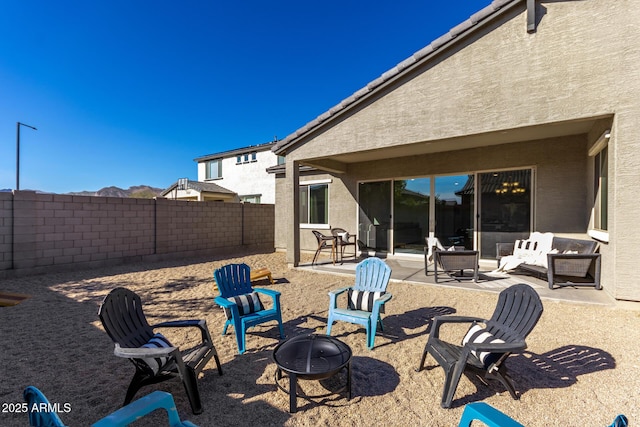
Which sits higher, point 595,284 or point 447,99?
point 447,99

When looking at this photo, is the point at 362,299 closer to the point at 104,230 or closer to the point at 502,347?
the point at 502,347

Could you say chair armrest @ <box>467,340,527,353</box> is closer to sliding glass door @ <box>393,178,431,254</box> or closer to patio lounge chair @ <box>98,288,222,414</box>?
patio lounge chair @ <box>98,288,222,414</box>

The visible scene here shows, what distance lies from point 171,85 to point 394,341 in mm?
15494

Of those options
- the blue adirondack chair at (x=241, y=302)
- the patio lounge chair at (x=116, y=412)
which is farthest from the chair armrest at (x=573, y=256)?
the patio lounge chair at (x=116, y=412)

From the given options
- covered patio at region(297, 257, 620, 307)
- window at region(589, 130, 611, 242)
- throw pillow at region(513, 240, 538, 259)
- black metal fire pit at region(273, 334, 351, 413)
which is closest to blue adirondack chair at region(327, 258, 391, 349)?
black metal fire pit at region(273, 334, 351, 413)

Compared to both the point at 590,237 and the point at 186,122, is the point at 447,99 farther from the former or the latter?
the point at 186,122

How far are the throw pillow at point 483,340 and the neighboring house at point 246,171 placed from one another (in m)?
18.5

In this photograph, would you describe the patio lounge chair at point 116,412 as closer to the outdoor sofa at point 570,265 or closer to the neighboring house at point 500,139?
the neighboring house at point 500,139

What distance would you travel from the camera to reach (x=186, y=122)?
64.2ft

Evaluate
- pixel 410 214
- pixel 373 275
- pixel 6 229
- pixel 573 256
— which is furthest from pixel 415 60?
pixel 6 229

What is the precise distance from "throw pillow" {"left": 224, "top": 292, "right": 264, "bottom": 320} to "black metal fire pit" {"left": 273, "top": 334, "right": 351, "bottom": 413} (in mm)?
1050

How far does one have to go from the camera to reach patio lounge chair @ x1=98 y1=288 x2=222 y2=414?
7.16 ft

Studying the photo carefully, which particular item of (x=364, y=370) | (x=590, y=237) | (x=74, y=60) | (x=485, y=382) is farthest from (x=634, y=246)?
(x=74, y=60)

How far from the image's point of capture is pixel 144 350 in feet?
7.04
